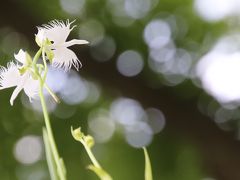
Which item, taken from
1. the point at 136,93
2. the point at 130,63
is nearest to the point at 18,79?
the point at 136,93

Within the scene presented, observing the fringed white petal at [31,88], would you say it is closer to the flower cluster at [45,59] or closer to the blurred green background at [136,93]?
the flower cluster at [45,59]

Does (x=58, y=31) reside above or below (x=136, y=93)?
above

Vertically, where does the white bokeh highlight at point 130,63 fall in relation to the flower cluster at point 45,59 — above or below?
below

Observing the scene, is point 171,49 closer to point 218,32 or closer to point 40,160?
point 218,32

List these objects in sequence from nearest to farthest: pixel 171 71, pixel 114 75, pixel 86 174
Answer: pixel 114 75 → pixel 86 174 → pixel 171 71

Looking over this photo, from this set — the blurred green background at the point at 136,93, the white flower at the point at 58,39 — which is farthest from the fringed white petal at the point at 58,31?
the blurred green background at the point at 136,93

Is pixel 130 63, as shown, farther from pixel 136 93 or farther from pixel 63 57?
pixel 63 57

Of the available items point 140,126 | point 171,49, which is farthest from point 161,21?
point 140,126

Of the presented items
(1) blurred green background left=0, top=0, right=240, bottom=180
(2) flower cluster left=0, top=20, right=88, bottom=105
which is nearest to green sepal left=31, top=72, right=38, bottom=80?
(2) flower cluster left=0, top=20, right=88, bottom=105
